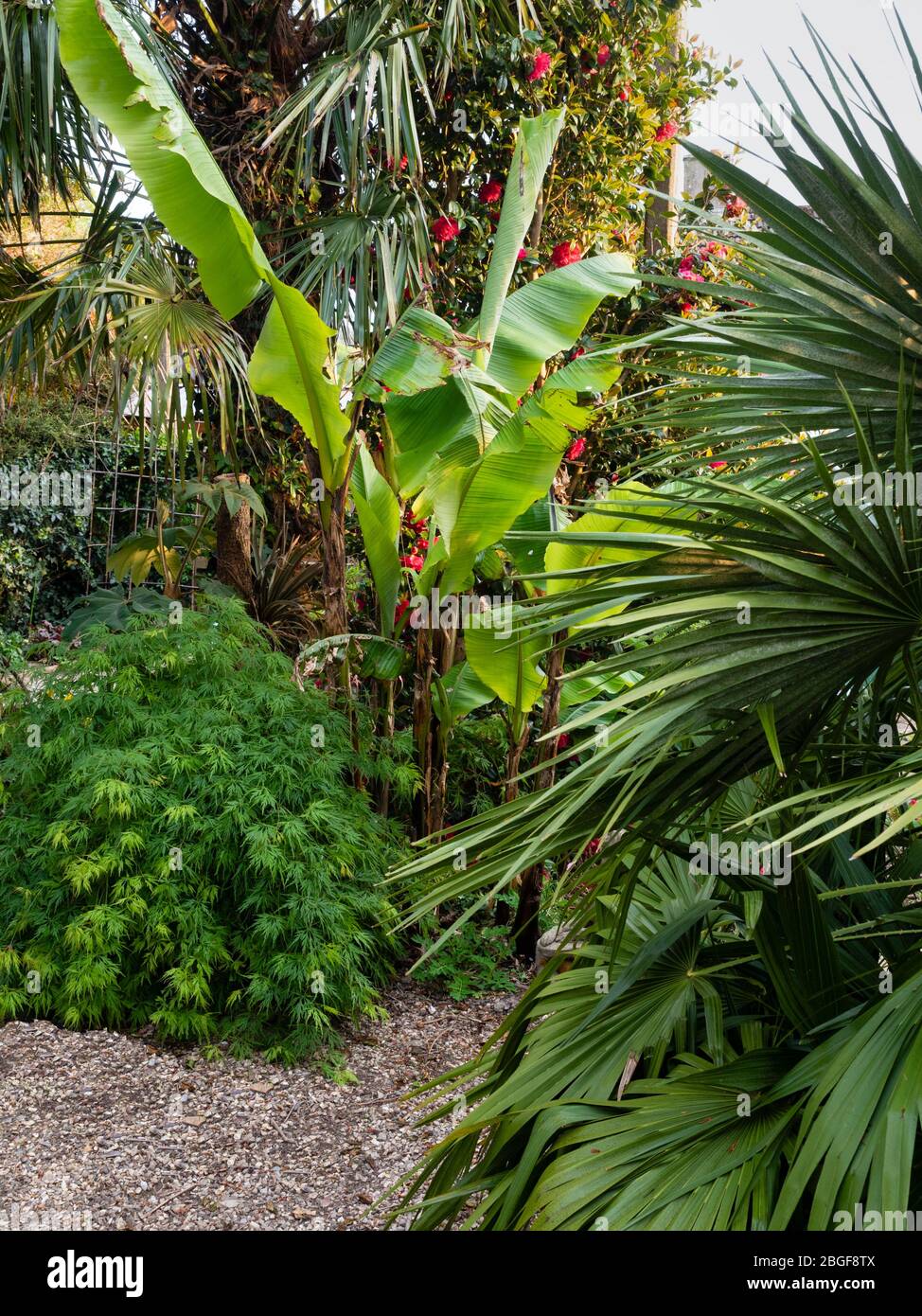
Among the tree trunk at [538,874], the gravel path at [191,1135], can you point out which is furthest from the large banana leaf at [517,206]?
the gravel path at [191,1135]

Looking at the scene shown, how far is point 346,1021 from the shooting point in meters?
4.72

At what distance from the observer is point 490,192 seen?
675 cm

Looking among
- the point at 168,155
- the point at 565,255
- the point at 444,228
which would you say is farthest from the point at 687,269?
the point at 168,155

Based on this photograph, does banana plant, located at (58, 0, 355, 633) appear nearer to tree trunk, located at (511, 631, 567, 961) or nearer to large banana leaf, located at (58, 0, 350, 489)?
large banana leaf, located at (58, 0, 350, 489)

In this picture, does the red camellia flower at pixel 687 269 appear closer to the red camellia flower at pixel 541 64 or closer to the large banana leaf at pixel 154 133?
the red camellia flower at pixel 541 64

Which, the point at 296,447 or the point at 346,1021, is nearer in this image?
the point at 346,1021

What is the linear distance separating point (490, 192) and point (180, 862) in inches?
185

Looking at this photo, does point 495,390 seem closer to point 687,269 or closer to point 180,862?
point 180,862

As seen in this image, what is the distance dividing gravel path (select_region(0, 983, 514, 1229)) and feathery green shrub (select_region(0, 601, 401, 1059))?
0.18 metres

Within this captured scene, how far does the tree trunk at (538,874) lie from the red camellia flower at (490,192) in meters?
3.08

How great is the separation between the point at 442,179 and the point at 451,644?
333 centimetres
